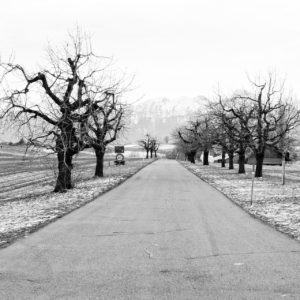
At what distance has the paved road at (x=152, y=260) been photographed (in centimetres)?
586

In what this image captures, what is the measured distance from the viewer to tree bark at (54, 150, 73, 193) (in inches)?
906

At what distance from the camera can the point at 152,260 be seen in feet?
24.8

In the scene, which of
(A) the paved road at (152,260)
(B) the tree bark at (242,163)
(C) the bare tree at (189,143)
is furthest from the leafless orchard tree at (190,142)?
(A) the paved road at (152,260)

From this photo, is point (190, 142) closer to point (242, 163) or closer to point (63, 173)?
point (242, 163)

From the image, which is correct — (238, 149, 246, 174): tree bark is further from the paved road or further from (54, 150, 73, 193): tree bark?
the paved road

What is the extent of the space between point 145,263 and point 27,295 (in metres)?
2.19

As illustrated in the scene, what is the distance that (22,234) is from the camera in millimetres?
10133

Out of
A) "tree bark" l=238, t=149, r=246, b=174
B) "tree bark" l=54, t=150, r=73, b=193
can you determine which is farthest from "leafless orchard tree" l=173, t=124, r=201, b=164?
"tree bark" l=54, t=150, r=73, b=193

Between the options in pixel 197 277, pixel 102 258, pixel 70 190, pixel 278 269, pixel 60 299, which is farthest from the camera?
pixel 70 190

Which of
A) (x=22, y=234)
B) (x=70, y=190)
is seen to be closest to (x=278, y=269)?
(x=22, y=234)

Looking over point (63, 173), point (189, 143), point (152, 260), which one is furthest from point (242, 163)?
point (152, 260)

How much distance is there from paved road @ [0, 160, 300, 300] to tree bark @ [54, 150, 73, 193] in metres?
10.1

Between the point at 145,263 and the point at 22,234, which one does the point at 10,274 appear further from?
the point at 22,234

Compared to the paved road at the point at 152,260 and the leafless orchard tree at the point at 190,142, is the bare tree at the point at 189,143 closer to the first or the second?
the leafless orchard tree at the point at 190,142
